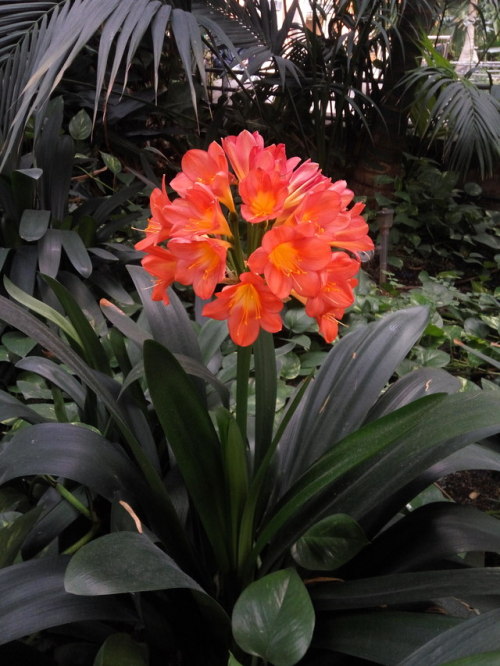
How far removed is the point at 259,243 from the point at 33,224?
51.0 inches

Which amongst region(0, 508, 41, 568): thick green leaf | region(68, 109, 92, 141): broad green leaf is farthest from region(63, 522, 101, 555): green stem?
region(68, 109, 92, 141): broad green leaf

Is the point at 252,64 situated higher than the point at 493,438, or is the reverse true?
the point at 252,64

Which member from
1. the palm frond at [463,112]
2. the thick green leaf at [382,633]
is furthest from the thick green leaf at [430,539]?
the palm frond at [463,112]

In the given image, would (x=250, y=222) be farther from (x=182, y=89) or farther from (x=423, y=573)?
(x=182, y=89)

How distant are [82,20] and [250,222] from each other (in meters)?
1.20

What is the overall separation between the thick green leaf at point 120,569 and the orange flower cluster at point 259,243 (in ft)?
0.82

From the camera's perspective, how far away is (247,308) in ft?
1.92

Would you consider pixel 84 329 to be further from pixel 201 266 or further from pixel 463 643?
pixel 463 643

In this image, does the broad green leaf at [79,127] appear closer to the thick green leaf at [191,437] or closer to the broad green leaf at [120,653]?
the thick green leaf at [191,437]

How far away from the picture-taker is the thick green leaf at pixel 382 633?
610 millimetres

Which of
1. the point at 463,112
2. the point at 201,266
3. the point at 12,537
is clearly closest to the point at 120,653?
the point at 12,537

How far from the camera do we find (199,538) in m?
0.88

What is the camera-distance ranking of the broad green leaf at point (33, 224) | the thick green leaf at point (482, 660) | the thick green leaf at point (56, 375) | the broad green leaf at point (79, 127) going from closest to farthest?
the thick green leaf at point (482, 660) → the thick green leaf at point (56, 375) → the broad green leaf at point (33, 224) → the broad green leaf at point (79, 127)

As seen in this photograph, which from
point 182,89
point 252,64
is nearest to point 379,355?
point 252,64
